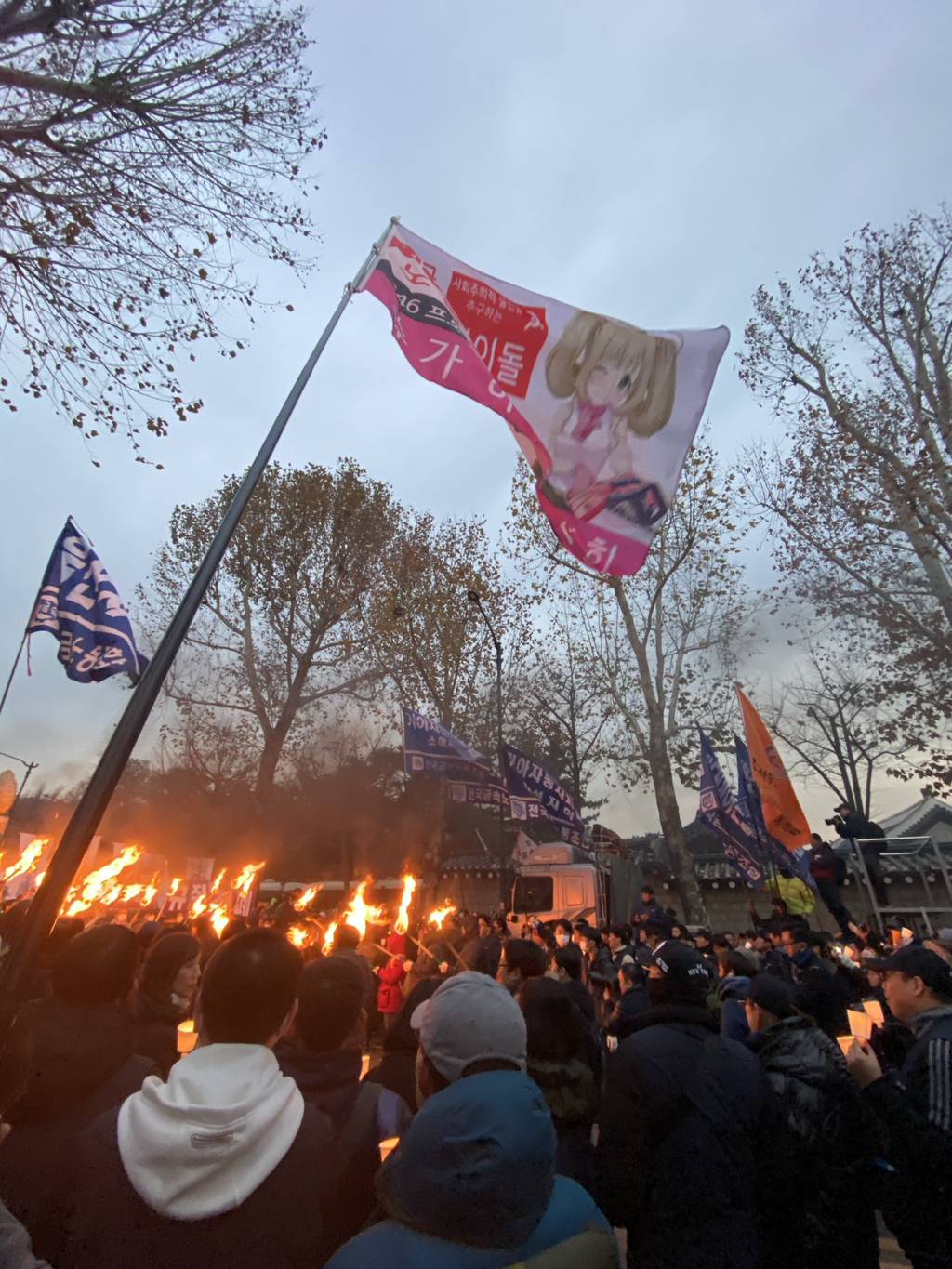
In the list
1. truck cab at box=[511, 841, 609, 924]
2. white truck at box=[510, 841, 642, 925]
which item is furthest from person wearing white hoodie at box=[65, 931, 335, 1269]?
truck cab at box=[511, 841, 609, 924]

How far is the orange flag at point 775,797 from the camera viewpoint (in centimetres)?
1106

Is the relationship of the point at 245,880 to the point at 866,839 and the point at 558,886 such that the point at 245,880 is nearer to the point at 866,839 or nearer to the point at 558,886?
the point at 558,886

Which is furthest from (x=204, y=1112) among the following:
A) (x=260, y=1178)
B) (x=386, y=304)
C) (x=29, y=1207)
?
(x=386, y=304)

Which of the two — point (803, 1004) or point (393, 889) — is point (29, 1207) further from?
point (393, 889)

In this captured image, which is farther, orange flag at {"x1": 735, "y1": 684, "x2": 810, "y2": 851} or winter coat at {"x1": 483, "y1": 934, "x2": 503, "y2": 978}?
orange flag at {"x1": 735, "y1": 684, "x2": 810, "y2": 851}

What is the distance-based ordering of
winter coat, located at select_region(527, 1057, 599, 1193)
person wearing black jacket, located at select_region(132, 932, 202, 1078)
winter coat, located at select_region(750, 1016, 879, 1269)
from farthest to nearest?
person wearing black jacket, located at select_region(132, 932, 202, 1078)
winter coat, located at select_region(527, 1057, 599, 1193)
winter coat, located at select_region(750, 1016, 879, 1269)

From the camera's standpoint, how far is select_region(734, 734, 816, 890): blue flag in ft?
36.1

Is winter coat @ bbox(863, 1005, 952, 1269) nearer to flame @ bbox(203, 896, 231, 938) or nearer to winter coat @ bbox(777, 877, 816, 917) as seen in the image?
flame @ bbox(203, 896, 231, 938)

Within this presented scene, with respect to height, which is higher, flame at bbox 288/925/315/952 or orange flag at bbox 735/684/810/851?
orange flag at bbox 735/684/810/851

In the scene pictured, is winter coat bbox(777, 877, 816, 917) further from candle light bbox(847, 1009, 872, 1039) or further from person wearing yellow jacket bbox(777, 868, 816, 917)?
candle light bbox(847, 1009, 872, 1039)

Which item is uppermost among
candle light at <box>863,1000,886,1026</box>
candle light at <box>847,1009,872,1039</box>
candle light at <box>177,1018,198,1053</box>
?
candle light at <box>863,1000,886,1026</box>

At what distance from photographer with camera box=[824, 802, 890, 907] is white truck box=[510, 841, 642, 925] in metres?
5.40

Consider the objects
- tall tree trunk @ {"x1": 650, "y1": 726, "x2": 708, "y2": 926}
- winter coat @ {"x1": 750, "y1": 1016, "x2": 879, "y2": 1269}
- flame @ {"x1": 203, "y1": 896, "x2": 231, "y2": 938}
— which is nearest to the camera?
winter coat @ {"x1": 750, "y1": 1016, "x2": 879, "y2": 1269}

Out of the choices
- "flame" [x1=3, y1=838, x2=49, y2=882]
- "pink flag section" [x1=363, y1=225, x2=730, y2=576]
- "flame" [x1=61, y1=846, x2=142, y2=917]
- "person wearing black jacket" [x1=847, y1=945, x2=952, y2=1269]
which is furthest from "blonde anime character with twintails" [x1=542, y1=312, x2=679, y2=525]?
"flame" [x1=3, y1=838, x2=49, y2=882]
